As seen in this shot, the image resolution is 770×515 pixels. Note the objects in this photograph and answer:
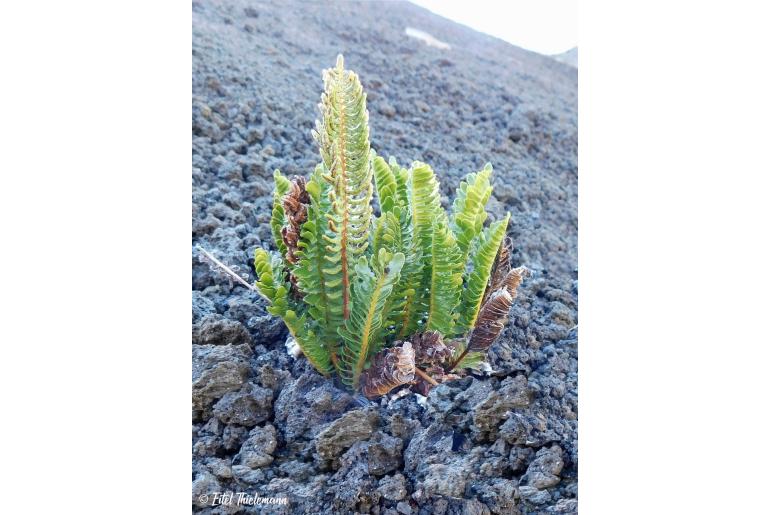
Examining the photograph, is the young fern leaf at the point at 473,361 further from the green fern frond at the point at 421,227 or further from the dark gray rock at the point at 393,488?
the dark gray rock at the point at 393,488

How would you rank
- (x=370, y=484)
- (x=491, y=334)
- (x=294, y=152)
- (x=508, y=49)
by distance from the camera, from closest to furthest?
(x=370, y=484), (x=491, y=334), (x=294, y=152), (x=508, y=49)

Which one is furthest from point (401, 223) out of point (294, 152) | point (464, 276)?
point (294, 152)

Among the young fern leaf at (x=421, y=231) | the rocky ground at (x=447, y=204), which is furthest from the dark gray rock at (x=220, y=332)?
the young fern leaf at (x=421, y=231)

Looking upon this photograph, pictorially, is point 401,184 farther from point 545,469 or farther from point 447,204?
point 447,204

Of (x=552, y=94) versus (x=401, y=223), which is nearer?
(x=401, y=223)
